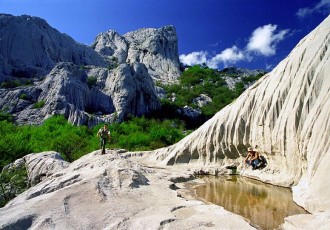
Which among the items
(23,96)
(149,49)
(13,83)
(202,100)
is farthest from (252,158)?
(149,49)

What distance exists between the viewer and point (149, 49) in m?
95.8

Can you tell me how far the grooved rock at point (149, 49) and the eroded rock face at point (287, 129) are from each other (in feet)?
227

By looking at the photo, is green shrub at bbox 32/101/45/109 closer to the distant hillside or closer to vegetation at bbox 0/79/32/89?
vegetation at bbox 0/79/32/89

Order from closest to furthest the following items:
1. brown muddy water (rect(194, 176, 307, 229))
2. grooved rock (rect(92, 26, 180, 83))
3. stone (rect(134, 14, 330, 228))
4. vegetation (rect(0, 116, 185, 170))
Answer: brown muddy water (rect(194, 176, 307, 229)) → stone (rect(134, 14, 330, 228)) → vegetation (rect(0, 116, 185, 170)) → grooved rock (rect(92, 26, 180, 83))

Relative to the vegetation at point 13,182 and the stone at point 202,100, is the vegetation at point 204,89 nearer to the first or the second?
the stone at point 202,100

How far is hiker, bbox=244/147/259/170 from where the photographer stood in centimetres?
1393

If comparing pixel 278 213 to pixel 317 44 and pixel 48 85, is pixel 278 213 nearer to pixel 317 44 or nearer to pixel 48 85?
pixel 317 44

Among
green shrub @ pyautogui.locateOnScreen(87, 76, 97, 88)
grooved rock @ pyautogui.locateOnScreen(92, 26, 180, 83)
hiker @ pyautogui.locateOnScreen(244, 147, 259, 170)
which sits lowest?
hiker @ pyautogui.locateOnScreen(244, 147, 259, 170)

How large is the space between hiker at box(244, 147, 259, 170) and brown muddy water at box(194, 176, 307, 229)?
101 cm

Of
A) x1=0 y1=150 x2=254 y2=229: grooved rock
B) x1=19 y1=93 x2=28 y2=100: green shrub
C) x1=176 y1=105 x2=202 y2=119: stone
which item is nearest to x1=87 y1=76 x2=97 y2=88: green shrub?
A: x1=19 y1=93 x2=28 y2=100: green shrub

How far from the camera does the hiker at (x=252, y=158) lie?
13.9 metres

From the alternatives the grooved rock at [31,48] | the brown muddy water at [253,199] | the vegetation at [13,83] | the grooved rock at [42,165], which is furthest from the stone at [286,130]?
the grooved rock at [31,48]

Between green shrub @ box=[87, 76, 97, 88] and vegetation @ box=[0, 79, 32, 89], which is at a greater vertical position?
green shrub @ box=[87, 76, 97, 88]

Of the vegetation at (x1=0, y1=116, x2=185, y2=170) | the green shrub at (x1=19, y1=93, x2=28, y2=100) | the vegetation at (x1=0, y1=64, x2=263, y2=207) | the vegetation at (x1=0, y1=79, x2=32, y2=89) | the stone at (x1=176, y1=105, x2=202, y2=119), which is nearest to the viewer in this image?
the vegetation at (x1=0, y1=64, x2=263, y2=207)
